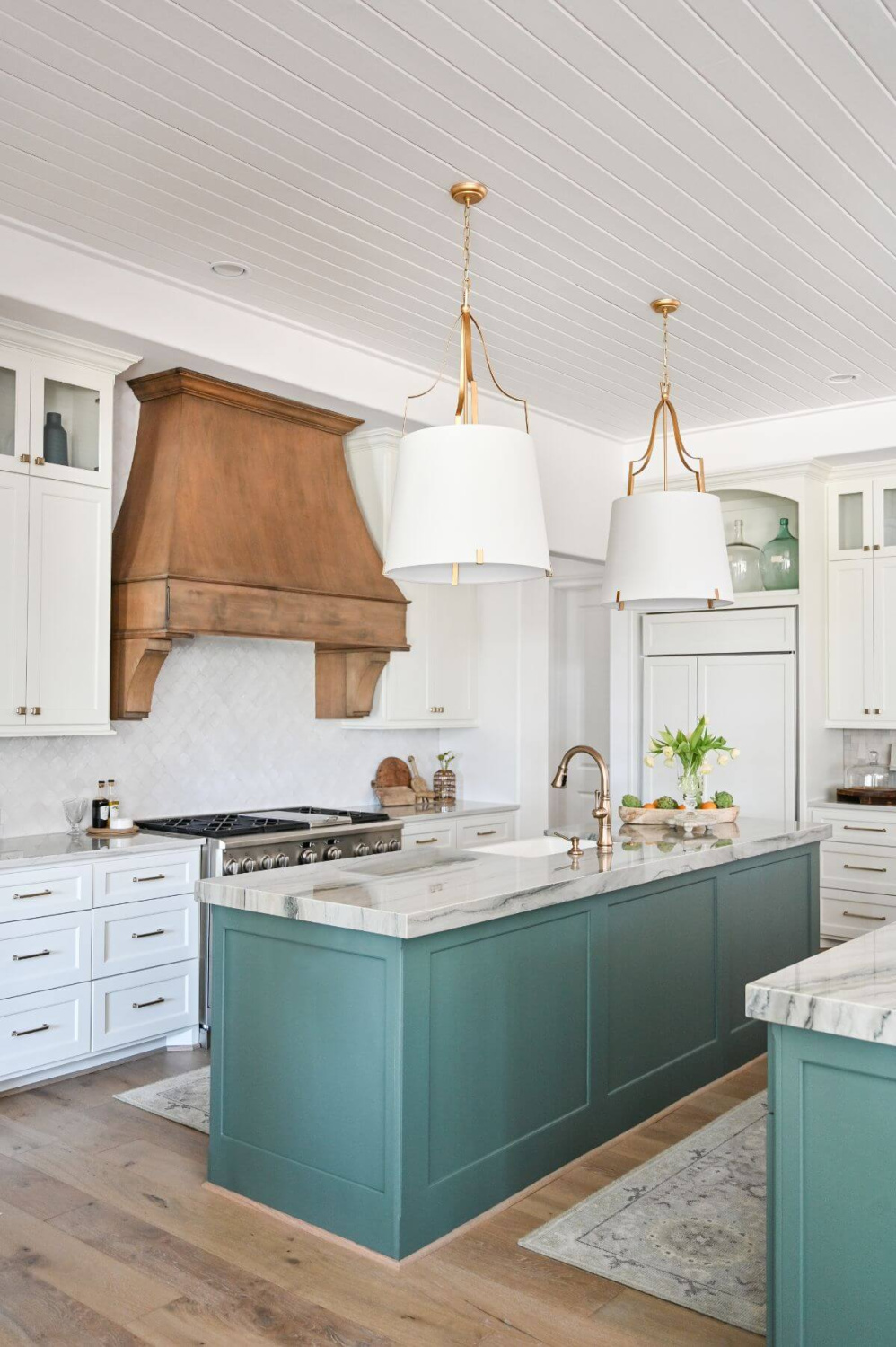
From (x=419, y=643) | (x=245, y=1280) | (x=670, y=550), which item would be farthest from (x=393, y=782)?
(x=245, y=1280)

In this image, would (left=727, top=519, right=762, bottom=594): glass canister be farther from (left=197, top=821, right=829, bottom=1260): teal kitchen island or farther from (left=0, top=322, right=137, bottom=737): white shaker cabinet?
(left=0, top=322, right=137, bottom=737): white shaker cabinet

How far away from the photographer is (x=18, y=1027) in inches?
152

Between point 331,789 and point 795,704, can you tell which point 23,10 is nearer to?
point 331,789

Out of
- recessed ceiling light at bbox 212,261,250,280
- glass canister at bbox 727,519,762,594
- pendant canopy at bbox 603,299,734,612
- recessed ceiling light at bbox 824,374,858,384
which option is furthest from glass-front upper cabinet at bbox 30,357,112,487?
glass canister at bbox 727,519,762,594

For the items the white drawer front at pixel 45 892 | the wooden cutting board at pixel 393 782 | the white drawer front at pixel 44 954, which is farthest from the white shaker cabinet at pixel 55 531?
the wooden cutting board at pixel 393 782

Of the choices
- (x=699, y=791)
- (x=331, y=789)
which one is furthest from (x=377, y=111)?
(x=331, y=789)

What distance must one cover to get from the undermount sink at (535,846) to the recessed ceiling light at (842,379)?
8.44ft

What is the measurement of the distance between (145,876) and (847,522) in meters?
4.15

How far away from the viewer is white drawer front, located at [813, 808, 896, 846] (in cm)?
580

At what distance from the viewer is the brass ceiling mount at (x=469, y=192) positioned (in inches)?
130

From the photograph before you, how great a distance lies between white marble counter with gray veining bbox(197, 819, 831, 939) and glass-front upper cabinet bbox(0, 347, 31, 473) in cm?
193

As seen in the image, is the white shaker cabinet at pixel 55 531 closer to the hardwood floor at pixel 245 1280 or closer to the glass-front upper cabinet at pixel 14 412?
the glass-front upper cabinet at pixel 14 412

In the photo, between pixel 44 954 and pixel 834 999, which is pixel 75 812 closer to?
pixel 44 954

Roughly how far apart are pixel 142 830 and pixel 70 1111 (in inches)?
47.0
